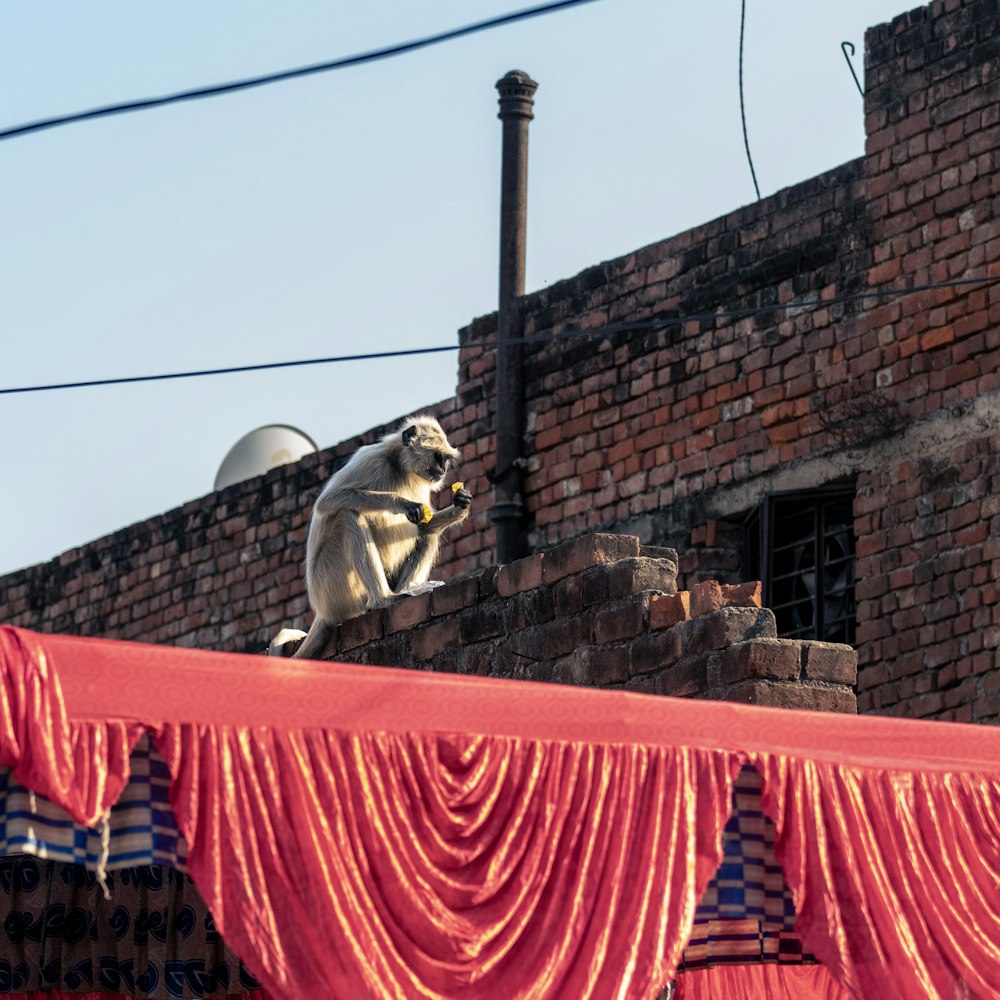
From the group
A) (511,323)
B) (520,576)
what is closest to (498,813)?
(520,576)

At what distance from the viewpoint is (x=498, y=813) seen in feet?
14.0

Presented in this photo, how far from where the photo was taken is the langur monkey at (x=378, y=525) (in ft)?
27.8

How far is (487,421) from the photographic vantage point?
11531 mm

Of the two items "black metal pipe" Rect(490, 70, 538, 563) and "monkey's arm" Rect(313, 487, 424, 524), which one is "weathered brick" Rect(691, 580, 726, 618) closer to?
"monkey's arm" Rect(313, 487, 424, 524)

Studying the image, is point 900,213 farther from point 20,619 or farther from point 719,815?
point 20,619

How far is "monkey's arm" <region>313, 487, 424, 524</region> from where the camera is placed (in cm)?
867

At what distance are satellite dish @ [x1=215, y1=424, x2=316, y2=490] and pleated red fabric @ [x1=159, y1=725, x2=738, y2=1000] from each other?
10638 mm

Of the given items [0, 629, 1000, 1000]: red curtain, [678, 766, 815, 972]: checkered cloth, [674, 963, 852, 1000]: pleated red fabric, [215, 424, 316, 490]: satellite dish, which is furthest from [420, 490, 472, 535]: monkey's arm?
[215, 424, 316, 490]: satellite dish

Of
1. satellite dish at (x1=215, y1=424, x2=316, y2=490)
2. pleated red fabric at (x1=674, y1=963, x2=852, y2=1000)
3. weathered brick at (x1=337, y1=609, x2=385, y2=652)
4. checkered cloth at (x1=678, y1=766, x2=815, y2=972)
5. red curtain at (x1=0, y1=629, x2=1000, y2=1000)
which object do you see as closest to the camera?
red curtain at (x1=0, y1=629, x2=1000, y2=1000)

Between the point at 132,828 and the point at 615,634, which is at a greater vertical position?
the point at 615,634

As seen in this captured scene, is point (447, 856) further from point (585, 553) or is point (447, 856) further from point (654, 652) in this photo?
point (585, 553)

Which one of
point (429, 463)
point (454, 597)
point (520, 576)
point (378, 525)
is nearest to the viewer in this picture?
point (520, 576)

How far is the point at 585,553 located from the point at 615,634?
0.99 feet

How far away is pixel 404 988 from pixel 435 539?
5.04 m
